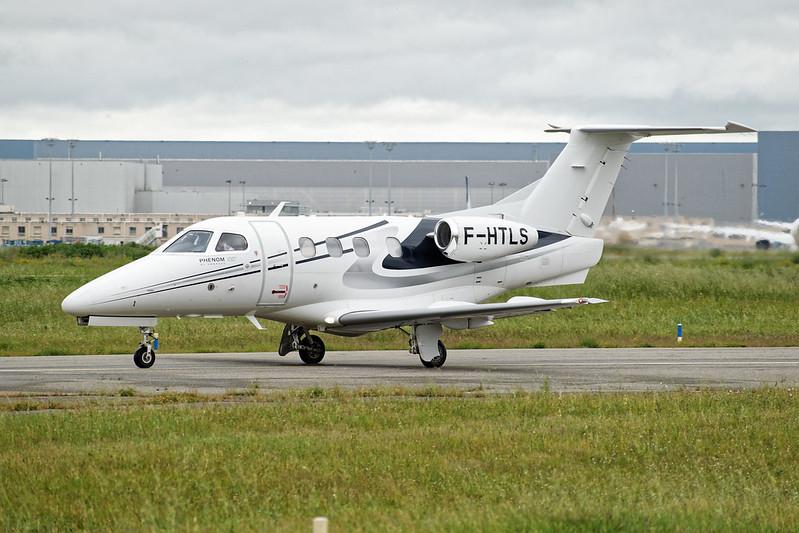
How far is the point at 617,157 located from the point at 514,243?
3362 mm

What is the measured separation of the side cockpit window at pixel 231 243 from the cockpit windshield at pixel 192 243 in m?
0.25

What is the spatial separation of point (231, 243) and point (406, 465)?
1241cm

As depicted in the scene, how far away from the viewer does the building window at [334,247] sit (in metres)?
25.3

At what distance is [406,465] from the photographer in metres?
12.5

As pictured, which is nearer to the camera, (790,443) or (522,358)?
(790,443)

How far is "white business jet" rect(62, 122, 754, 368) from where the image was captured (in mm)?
23516

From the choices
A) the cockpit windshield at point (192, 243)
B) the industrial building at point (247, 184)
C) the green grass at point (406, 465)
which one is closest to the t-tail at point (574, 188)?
the cockpit windshield at point (192, 243)

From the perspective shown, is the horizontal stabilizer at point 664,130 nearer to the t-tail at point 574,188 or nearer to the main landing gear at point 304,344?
the t-tail at point 574,188

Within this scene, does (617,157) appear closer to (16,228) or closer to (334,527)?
(334,527)

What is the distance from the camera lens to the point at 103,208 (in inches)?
4065

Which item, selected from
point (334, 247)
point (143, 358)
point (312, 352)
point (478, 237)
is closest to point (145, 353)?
point (143, 358)

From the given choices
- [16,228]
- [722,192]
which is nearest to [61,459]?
[722,192]

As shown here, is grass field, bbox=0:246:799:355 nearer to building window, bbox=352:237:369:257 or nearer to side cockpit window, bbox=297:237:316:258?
building window, bbox=352:237:369:257

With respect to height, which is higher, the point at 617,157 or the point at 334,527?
the point at 617,157
